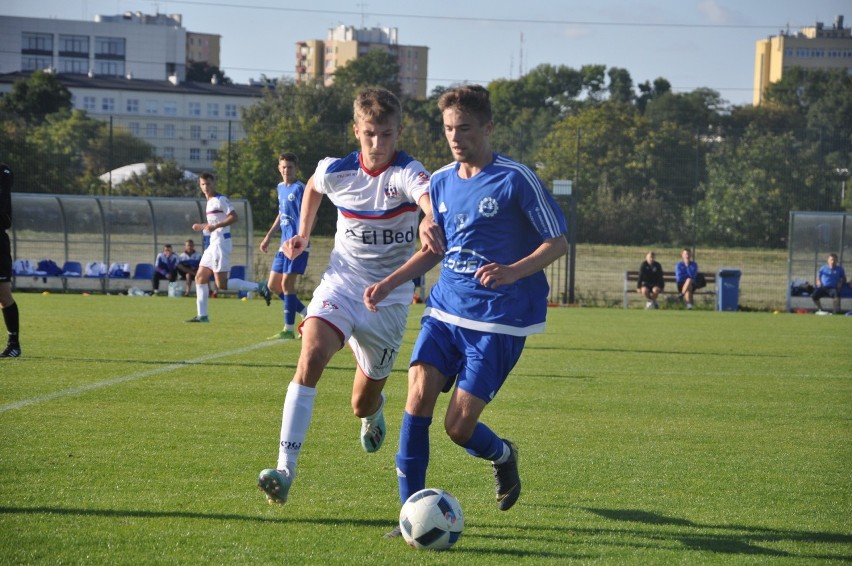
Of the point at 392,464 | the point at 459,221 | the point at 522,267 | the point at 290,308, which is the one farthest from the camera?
the point at 290,308

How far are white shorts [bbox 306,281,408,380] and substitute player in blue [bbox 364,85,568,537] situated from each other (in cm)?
61

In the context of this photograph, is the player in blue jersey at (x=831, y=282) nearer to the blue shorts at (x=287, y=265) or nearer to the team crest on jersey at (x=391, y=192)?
the blue shorts at (x=287, y=265)

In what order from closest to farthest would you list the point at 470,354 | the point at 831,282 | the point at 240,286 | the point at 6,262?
1. the point at 470,354
2. the point at 6,262
3. the point at 240,286
4. the point at 831,282

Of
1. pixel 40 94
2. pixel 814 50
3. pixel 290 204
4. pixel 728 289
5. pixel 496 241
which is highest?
pixel 814 50

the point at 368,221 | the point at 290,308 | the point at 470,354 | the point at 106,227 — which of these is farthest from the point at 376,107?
the point at 106,227

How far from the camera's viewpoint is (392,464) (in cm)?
619

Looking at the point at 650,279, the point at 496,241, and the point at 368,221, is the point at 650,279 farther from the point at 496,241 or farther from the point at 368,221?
the point at 496,241

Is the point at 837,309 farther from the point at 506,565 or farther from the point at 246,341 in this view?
the point at 506,565

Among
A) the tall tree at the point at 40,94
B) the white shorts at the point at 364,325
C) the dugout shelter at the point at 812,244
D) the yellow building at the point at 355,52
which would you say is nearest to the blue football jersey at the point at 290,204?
the white shorts at the point at 364,325

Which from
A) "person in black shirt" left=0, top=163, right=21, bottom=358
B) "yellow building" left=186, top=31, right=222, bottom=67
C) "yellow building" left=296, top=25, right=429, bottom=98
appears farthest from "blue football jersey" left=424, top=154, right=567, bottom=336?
"yellow building" left=186, top=31, right=222, bottom=67

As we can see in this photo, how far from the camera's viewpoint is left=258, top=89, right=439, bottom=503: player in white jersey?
→ 17.9 ft

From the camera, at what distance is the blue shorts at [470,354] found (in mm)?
4742

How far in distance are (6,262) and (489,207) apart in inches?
264

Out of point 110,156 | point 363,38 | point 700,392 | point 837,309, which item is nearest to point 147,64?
point 363,38
